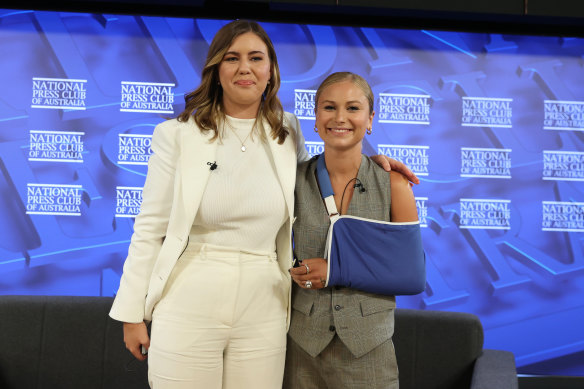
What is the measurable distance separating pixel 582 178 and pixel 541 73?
2.77ft

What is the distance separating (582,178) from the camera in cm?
425

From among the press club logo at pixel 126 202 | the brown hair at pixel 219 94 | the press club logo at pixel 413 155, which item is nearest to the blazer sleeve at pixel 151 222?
the brown hair at pixel 219 94

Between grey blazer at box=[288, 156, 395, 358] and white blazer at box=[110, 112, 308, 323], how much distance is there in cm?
6

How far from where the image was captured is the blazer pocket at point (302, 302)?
1718 millimetres

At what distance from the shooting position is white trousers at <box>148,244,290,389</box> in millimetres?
1631

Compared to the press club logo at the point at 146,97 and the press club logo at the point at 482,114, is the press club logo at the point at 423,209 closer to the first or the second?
the press club logo at the point at 482,114

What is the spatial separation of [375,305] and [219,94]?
0.85m

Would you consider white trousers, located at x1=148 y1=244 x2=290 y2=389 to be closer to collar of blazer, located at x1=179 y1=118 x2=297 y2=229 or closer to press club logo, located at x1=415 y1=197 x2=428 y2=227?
collar of blazer, located at x1=179 y1=118 x2=297 y2=229

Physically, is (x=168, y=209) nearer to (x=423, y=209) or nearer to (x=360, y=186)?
(x=360, y=186)

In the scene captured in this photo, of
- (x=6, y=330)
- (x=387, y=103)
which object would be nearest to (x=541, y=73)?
(x=387, y=103)

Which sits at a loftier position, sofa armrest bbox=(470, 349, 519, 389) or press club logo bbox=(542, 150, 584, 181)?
press club logo bbox=(542, 150, 584, 181)

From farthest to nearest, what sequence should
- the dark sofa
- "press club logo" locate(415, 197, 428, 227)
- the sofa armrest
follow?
"press club logo" locate(415, 197, 428, 227), the dark sofa, the sofa armrest

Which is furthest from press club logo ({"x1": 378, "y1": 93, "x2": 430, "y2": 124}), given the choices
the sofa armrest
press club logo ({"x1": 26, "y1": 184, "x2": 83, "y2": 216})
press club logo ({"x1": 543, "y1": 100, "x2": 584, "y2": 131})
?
press club logo ({"x1": 26, "y1": 184, "x2": 83, "y2": 216})

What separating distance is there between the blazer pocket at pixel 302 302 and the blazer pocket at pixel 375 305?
0.52 feet
